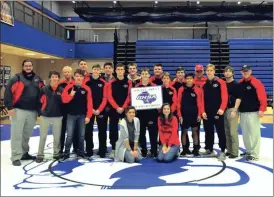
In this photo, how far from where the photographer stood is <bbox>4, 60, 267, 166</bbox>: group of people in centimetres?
452

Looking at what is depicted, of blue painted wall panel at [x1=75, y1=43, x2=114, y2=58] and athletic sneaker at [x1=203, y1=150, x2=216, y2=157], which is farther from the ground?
blue painted wall panel at [x1=75, y1=43, x2=114, y2=58]

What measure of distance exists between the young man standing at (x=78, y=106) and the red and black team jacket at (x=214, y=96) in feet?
6.18

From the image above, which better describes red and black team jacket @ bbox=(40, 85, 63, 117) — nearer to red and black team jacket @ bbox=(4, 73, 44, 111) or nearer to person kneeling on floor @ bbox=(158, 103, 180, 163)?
red and black team jacket @ bbox=(4, 73, 44, 111)

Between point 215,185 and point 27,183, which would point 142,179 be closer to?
point 215,185

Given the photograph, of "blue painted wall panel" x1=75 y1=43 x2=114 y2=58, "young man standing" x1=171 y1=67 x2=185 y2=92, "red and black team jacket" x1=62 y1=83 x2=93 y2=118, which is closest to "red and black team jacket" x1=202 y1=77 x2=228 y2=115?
"young man standing" x1=171 y1=67 x2=185 y2=92

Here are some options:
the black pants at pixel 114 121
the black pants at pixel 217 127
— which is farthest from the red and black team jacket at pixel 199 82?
the black pants at pixel 114 121

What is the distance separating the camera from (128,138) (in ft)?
15.2

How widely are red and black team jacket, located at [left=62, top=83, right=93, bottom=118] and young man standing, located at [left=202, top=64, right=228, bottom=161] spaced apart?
1864 millimetres

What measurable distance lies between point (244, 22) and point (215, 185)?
50.4 ft

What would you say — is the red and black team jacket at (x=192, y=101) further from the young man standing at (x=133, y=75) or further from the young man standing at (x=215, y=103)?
the young man standing at (x=133, y=75)

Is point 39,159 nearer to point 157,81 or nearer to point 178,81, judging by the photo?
point 157,81

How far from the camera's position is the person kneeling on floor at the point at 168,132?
4.61 metres

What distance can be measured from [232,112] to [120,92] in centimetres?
184

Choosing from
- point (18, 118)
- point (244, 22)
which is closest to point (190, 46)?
point (244, 22)
